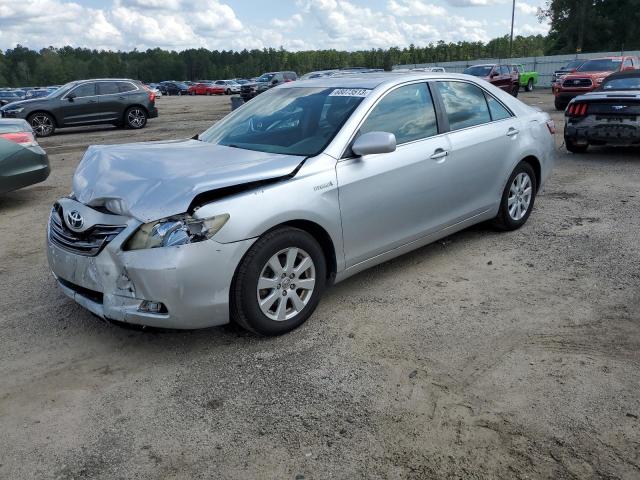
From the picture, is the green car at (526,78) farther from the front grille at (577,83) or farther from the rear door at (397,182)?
the rear door at (397,182)

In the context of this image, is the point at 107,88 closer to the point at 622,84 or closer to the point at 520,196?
the point at 622,84

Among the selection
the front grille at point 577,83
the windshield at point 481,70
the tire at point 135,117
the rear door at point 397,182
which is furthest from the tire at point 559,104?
the rear door at point 397,182

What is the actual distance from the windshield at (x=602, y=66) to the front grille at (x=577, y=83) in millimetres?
1928

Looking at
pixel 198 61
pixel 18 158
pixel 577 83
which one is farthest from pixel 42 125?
pixel 198 61

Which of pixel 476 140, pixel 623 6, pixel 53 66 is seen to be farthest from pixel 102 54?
pixel 476 140

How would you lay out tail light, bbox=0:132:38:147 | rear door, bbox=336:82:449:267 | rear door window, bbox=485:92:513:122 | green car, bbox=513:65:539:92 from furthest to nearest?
green car, bbox=513:65:539:92 < tail light, bbox=0:132:38:147 < rear door window, bbox=485:92:513:122 < rear door, bbox=336:82:449:267

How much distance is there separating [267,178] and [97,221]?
3.46ft

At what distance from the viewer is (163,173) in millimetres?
3633

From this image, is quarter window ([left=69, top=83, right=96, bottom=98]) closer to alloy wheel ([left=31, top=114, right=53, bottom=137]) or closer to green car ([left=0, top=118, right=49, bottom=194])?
alloy wheel ([left=31, top=114, right=53, bottom=137])

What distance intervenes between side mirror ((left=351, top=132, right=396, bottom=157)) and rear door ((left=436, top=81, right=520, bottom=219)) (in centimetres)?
101

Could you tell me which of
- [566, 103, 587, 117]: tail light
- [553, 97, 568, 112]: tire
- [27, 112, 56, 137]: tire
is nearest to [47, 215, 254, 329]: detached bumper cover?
[566, 103, 587, 117]: tail light

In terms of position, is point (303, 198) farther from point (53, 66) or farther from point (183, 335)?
point (53, 66)

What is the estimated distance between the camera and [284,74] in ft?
119

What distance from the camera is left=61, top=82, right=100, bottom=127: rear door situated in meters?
17.4
